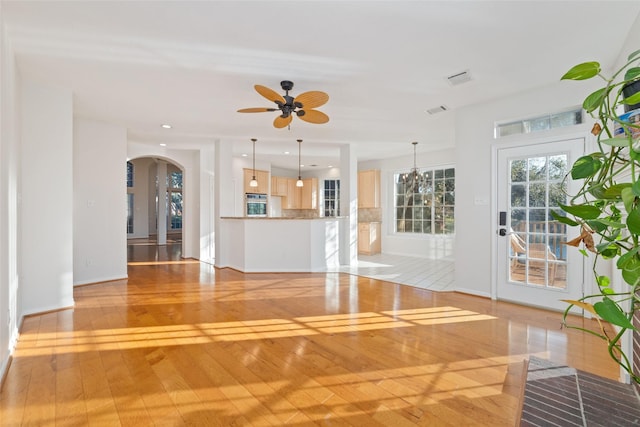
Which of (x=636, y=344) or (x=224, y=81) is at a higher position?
(x=224, y=81)

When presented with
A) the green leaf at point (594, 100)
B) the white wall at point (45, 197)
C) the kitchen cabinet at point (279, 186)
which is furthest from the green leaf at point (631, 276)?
the kitchen cabinet at point (279, 186)

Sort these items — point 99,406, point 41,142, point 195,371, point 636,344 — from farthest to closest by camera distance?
1. point 41,142
2. point 195,371
3. point 99,406
4. point 636,344

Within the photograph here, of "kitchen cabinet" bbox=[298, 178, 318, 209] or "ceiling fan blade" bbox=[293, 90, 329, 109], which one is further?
"kitchen cabinet" bbox=[298, 178, 318, 209]

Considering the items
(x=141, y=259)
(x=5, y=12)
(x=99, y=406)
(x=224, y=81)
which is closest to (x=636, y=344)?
(x=99, y=406)

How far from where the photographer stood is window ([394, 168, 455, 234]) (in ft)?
24.6

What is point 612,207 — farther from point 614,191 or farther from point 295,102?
point 295,102

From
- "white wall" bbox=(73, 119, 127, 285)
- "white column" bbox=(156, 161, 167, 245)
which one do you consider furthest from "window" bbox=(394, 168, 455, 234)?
"white column" bbox=(156, 161, 167, 245)

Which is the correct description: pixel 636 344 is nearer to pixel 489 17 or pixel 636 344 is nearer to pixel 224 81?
pixel 489 17

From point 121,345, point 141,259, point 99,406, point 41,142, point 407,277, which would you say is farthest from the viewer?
point 141,259

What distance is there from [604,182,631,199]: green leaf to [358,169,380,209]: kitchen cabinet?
7930mm

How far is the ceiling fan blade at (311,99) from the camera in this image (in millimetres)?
3133

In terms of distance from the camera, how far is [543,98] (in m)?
3.67

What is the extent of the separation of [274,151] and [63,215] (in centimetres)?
463

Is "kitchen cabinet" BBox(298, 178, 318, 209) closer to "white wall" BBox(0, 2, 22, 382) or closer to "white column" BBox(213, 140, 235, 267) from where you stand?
"white column" BBox(213, 140, 235, 267)
